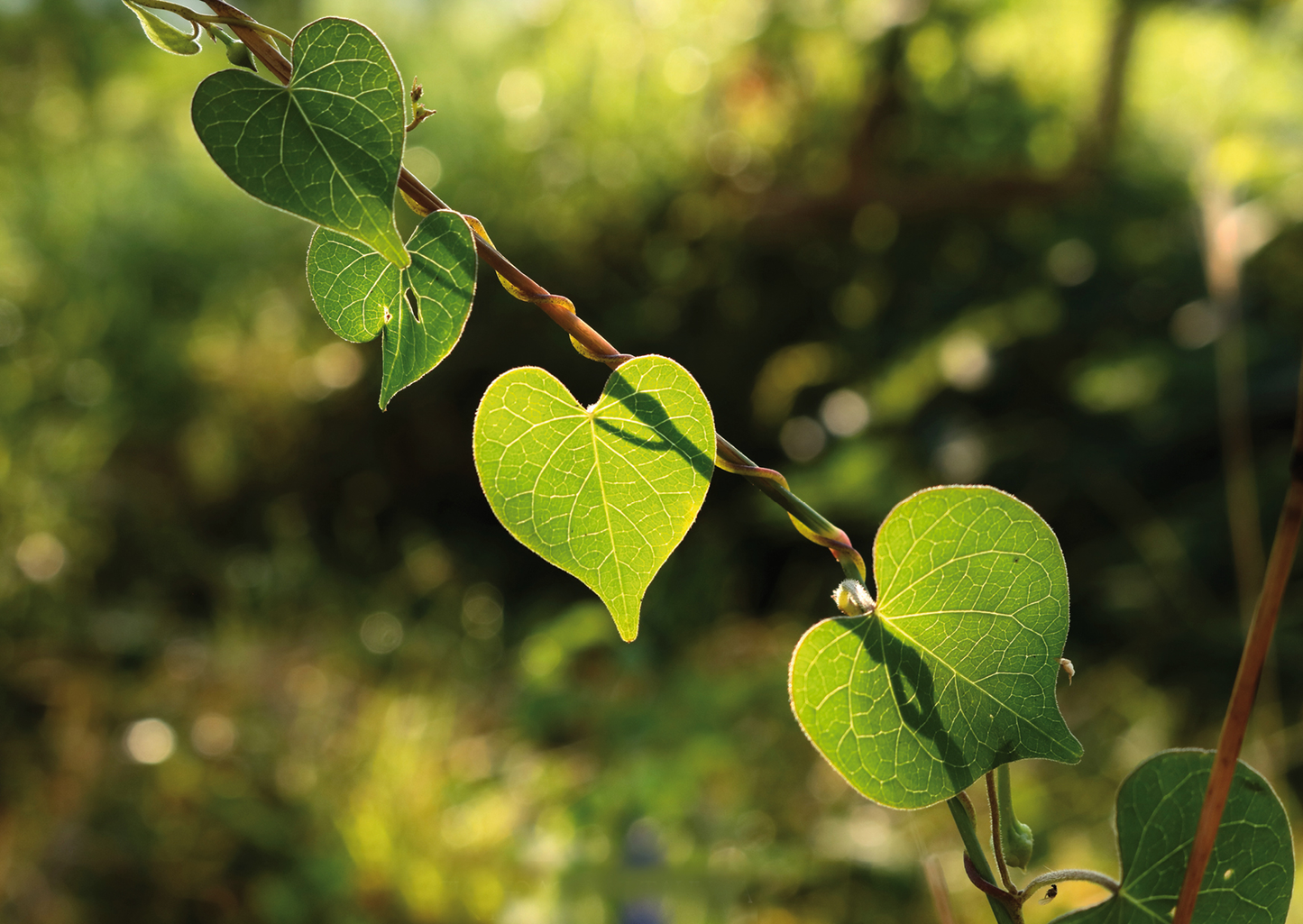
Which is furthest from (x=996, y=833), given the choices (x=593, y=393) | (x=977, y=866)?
(x=593, y=393)

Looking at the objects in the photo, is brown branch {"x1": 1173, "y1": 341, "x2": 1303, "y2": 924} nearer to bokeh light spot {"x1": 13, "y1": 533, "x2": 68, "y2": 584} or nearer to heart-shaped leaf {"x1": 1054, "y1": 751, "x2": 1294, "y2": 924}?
heart-shaped leaf {"x1": 1054, "y1": 751, "x2": 1294, "y2": 924}

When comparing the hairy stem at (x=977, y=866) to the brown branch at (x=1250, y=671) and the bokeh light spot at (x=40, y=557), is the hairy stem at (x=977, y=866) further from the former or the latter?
the bokeh light spot at (x=40, y=557)

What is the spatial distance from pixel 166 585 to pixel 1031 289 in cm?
186

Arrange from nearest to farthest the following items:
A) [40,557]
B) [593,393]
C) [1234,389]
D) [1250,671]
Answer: [1250,671] < [1234,389] < [40,557] < [593,393]

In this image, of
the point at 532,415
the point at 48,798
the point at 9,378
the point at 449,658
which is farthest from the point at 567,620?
the point at 9,378

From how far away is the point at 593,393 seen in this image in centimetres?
208

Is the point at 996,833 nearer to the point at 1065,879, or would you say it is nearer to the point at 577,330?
the point at 1065,879

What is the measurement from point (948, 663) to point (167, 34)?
0.18 m

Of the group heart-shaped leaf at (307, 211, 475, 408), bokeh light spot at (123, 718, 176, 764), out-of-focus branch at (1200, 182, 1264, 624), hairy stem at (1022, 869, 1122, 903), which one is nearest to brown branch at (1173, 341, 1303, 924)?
hairy stem at (1022, 869, 1122, 903)

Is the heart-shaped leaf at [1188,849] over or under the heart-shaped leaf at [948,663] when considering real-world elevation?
under

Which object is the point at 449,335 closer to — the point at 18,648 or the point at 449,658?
the point at 449,658

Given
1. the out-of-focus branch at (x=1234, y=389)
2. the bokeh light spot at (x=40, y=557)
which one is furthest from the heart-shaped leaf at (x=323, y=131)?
the bokeh light spot at (x=40, y=557)

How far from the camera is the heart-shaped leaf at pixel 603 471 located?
0.55 feet

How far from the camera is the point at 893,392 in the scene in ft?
5.11
